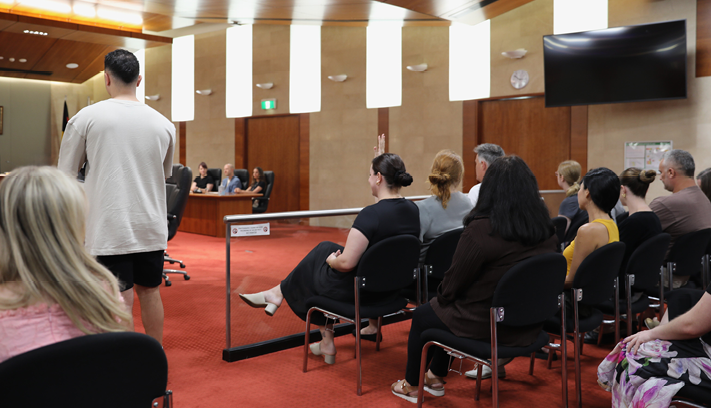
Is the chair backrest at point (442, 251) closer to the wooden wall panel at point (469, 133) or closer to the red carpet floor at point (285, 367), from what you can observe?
the red carpet floor at point (285, 367)

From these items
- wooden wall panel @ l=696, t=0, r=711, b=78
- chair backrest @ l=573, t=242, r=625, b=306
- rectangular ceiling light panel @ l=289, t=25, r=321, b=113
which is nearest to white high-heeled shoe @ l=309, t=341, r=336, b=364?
chair backrest @ l=573, t=242, r=625, b=306

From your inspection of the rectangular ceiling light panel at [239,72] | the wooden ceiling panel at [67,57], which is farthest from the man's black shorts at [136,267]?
the wooden ceiling panel at [67,57]

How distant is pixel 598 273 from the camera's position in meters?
2.41

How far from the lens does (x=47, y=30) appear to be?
929 cm

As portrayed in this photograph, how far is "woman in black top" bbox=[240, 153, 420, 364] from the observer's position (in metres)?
2.69

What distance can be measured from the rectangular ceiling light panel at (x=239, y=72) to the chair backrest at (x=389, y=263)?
9046mm

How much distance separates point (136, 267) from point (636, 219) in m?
2.66

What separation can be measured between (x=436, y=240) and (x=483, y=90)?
19.5 feet

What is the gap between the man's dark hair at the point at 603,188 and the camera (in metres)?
2.60

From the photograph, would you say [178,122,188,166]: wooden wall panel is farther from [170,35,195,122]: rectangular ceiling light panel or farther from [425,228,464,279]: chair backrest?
[425,228,464,279]: chair backrest

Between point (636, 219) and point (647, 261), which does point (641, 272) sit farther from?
point (636, 219)

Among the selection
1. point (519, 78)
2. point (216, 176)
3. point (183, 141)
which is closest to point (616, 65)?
point (519, 78)

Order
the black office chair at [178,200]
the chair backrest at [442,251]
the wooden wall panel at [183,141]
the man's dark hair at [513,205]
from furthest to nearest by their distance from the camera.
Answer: the wooden wall panel at [183,141] < the black office chair at [178,200] < the chair backrest at [442,251] < the man's dark hair at [513,205]

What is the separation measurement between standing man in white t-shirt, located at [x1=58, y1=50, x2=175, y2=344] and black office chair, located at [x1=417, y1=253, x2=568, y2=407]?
127cm
